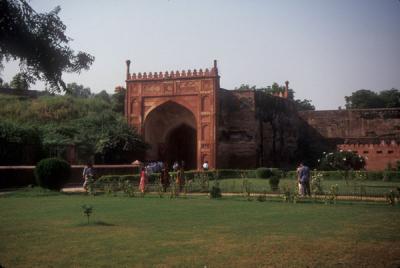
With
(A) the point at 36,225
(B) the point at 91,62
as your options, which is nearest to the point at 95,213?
(A) the point at 36,225

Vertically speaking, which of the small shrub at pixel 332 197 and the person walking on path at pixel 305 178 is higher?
the person walking on path at pixel 305 178

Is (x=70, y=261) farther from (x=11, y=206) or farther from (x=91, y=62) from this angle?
(x=11, y=206)

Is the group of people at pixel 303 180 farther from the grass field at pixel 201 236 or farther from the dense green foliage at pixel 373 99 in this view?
the dense green foliage at pixel 373 99

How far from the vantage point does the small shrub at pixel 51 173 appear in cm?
1547

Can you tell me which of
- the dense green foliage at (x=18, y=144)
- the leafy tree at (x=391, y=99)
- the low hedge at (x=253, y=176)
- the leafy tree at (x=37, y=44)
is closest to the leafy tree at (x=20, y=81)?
the leafy tree at (x=37, y=44)

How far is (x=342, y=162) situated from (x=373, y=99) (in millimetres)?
29396

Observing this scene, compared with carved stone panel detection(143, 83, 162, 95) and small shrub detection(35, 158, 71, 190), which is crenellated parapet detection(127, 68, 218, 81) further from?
small shrub detection(35, 158, 71, 190)

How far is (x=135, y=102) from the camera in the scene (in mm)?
29625

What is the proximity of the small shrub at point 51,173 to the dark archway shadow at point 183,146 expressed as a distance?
15531mm

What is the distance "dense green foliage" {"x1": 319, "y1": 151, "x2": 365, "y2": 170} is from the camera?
25.0 metres

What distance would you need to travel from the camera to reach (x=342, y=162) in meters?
25.0

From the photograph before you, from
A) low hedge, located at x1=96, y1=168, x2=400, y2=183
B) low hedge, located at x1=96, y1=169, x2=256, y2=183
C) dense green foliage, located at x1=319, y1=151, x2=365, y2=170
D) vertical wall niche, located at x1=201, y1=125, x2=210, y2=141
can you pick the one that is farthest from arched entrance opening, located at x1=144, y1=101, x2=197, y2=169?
dense green foliage, located at x1=319, y1=151, x2=365, y2=170

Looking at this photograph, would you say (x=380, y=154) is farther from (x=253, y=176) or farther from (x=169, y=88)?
(x=169, y=88)

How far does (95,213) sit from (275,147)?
24.0 m
